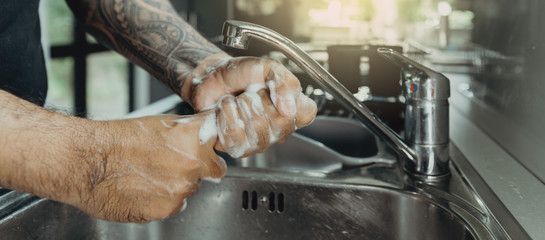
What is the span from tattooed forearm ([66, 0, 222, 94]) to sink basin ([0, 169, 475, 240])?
0.25m

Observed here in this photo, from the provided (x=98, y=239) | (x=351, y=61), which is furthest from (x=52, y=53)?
(x=98, y=239)

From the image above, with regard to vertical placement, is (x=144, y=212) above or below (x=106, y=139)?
below

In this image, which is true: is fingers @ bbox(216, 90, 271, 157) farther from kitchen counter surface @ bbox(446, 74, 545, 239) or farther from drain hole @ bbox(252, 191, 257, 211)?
kitchen counter surface @ bbox(446, 74, 545, 239)

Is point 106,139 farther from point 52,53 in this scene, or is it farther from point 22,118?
point 52,53

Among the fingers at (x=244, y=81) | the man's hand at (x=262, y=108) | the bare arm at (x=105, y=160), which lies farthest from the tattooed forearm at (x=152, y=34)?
the bare arm at (x=105, y=160)

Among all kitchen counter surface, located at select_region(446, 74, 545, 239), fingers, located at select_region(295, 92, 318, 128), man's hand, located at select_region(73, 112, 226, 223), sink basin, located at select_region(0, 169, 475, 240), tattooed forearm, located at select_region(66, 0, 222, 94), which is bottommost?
sink basin, located at select_region(0, 169, 475, 240)

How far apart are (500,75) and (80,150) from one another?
1077 millimetres

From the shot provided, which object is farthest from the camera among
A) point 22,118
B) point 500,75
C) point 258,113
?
A: point 500,75

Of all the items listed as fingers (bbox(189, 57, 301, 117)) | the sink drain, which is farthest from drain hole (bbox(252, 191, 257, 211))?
fingers (bbox(189, 57, 301, 117))

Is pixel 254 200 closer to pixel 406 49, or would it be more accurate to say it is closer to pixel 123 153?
pixel 123 153

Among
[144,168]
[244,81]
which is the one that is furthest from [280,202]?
[144,168]

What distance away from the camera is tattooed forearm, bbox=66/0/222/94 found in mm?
969

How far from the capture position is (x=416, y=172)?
89cm

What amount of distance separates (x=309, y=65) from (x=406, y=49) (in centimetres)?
98
